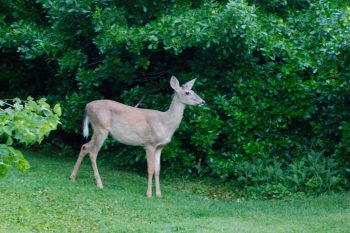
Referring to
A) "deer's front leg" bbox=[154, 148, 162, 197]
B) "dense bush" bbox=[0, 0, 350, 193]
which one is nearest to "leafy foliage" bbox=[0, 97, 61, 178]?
"deer's front leg" bbox=[154, 148, 162, 197]

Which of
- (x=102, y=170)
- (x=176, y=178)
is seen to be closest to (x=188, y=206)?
(x=176, y=178)

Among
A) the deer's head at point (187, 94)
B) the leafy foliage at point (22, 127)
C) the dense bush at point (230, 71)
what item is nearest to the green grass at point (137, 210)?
the dense bush at point (230, 71)

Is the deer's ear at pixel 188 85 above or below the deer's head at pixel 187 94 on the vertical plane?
above

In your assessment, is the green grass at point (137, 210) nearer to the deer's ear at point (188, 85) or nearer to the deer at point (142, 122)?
the deer at point (142, 122)

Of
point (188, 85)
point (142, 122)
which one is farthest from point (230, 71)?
point (142, 122)

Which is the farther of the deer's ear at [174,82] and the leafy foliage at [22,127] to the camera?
the deer's ear at [174,82]

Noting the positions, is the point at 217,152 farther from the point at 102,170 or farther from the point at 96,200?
the point at 96,200

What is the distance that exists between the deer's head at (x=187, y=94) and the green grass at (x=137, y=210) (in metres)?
1.31

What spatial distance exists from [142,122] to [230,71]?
168 centimetres

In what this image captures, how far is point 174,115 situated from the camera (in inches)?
410

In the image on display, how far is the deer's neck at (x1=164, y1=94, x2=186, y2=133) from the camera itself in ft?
34.2

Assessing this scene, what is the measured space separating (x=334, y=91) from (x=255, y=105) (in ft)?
4.18

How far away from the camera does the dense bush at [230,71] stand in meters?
10.2

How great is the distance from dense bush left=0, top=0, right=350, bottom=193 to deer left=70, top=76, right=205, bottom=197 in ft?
2.11
